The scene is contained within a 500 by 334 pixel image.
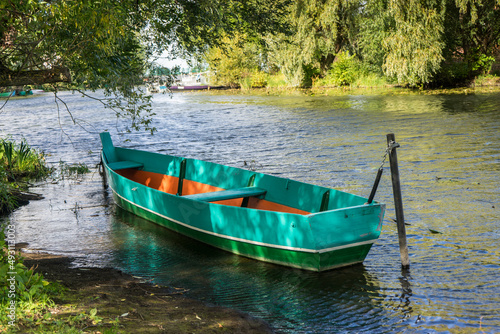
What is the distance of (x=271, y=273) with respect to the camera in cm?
729

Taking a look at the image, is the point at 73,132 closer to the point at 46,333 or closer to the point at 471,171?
the point at 471,171

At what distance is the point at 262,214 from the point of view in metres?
7.17

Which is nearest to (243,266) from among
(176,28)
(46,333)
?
(46,333)

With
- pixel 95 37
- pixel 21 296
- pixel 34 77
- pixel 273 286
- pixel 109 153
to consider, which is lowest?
pixel 273 286

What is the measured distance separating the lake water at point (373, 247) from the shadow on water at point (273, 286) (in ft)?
0.06

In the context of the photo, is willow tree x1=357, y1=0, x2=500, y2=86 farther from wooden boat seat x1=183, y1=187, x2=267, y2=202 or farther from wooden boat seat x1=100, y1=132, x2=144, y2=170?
wooden boat seat x1=183, y1=187, x2=267, y2=202

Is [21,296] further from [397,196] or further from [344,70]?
[344,70]

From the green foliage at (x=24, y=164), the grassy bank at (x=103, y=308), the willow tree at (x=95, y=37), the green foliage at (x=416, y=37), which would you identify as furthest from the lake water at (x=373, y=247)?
the green foliage at (x=416, y=37)

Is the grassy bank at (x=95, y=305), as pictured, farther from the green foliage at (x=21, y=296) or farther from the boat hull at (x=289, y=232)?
the boat hull at (x=289, y=232)

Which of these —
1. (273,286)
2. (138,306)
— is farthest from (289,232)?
(138,306)

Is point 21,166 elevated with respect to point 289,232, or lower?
elevated

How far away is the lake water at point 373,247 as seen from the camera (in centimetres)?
599

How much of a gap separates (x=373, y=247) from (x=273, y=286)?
2148mm

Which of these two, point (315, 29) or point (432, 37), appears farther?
point (315, 29)
